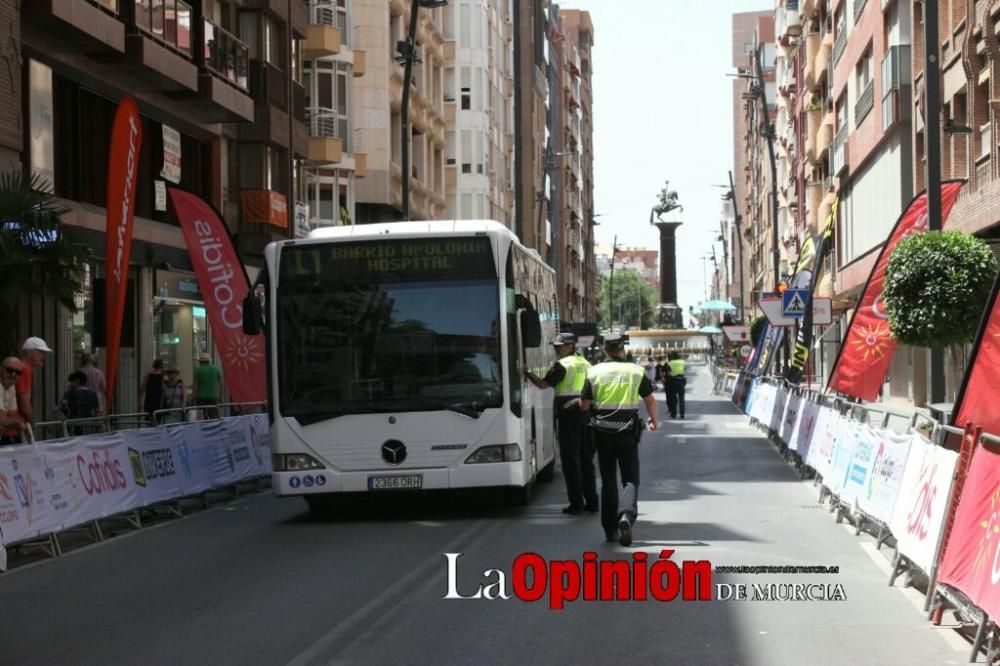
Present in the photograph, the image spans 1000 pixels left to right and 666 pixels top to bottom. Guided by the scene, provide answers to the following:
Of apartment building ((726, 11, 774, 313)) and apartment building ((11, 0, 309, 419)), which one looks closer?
apartment building ((11, 0, 309, 419))

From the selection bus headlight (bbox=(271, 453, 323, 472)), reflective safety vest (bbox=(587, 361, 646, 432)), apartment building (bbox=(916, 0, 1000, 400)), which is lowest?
bus headlight (bbox=(271, 453, 323, 472))

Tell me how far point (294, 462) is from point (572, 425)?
115 inches

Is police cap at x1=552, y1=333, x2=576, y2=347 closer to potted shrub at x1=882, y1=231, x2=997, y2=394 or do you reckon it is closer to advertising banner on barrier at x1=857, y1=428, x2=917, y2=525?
advertising banner on barrier at x1=857, y1=428, x2=917, y2=525

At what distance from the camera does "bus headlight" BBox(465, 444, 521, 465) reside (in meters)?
16.1

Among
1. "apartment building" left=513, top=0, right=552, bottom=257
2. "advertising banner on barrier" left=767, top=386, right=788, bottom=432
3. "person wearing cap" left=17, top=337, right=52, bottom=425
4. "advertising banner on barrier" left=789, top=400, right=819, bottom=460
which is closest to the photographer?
"person wearing cap" left=17, top=337, right=52, bottom=425

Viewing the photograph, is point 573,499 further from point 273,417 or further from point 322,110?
point 322,110

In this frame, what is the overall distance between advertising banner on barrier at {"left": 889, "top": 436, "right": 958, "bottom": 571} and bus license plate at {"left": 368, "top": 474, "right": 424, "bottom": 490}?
17.7ft

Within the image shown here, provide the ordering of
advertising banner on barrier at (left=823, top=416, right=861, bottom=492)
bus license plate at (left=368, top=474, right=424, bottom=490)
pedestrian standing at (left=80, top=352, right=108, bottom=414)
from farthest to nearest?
pedestrian standing at (left=80, top=352, right=108, bottom=414)
bus license plate at (left=368, top=474, right=424, bottom=490)
advertising banner on barrier at (left=823, top=416, right=861, bottom=492)

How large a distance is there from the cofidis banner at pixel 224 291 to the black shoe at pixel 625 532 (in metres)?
10.3

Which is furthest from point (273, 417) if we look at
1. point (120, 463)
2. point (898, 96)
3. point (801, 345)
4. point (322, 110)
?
point (322, 110)

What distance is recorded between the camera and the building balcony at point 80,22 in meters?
23.4

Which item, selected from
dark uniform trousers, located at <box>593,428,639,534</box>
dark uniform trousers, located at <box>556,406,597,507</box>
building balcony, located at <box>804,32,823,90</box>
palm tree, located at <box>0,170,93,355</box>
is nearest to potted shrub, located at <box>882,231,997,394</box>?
dark uniform trousers, located at <box>556,406,597,507</box>

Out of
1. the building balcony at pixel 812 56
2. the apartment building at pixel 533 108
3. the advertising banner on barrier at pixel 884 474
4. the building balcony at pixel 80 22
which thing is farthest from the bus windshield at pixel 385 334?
the apartment building at pixel 533 108

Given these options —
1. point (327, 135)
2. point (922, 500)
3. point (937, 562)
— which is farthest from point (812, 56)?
point (937, 562)
